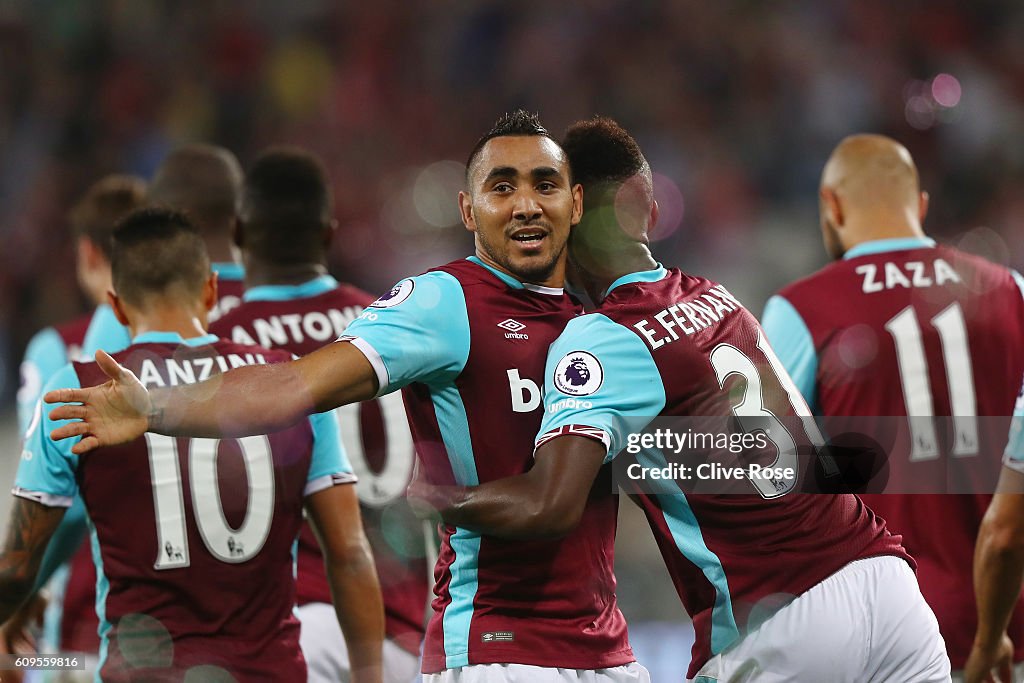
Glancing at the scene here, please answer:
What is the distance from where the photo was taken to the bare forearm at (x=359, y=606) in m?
4.24

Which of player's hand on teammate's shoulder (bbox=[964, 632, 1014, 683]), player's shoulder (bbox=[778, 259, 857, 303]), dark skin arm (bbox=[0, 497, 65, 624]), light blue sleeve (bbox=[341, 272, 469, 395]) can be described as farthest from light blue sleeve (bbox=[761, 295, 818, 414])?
dark skin arm (bbox=[0, 497, 65, 624])

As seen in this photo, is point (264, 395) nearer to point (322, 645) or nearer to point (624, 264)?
point (624, 264)

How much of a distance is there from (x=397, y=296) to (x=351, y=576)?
1260mm

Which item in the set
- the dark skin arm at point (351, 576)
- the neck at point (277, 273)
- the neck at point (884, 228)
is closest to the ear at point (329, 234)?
the neck at point (277, 273)

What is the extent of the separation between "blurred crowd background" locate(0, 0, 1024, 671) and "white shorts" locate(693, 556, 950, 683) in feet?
21.0

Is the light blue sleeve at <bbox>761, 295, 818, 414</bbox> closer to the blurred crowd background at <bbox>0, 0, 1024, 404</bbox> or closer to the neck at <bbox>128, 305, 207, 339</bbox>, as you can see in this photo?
the neck at <bbox>128, 305, 207, 339</bbox>

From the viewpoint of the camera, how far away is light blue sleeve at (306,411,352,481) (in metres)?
4.20

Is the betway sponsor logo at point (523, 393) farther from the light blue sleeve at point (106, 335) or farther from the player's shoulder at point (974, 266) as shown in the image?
the light blue sleeve at point (106, 335)

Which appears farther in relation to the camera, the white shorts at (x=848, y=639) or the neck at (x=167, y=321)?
the neck at (x=167, y=321)

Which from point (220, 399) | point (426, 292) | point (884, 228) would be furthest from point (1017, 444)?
point (220, 399)

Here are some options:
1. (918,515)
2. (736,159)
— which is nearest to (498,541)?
(918,515)

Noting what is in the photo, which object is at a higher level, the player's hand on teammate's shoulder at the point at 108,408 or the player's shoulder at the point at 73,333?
the player's shoulder at the point at 73,333

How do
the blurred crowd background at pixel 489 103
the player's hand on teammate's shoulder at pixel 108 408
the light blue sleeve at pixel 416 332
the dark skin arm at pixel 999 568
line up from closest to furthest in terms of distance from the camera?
the player's hand on teammate's shoulder at pixel 108 408 → the light blue sleeve at pixel 416 332 → the dark skin arm at pixel 999 568 → the blurred crowd background at pixel 489 103

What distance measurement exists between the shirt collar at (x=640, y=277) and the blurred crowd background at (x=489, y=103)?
619 cm
